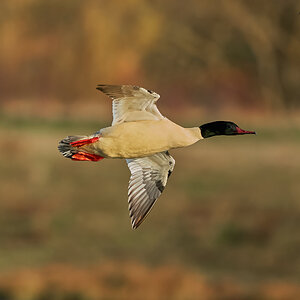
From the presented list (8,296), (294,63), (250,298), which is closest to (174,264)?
(250,298)

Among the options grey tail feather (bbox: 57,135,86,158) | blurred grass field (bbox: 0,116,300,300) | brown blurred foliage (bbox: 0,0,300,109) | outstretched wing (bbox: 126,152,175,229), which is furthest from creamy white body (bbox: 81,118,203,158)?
brown blurred foliage (bbox: 0,0,300,109)

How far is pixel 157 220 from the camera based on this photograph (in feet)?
74.7

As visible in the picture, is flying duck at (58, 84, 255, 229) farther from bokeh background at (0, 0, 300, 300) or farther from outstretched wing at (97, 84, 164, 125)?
bokeh background at (0, 0, 300, 300)

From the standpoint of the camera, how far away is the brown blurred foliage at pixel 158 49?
74.0 feet

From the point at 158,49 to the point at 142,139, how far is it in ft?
58.9

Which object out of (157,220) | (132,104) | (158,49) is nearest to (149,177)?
(132,104)

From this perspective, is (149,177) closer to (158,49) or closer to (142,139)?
(142,139)

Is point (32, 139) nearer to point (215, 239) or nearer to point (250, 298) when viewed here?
point (215, 239)

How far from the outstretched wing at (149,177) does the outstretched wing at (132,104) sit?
2.03 ft

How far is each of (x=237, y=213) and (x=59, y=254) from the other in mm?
4846

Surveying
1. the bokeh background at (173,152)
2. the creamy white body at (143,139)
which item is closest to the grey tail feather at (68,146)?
the creamy white body at (143,139)

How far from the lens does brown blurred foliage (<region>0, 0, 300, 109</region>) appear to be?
22547 millimetres

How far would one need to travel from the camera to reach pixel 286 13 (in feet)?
72.4

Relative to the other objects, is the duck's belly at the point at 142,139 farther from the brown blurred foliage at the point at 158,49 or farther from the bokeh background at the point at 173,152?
the brown blurred foliage at the point at 158,49
